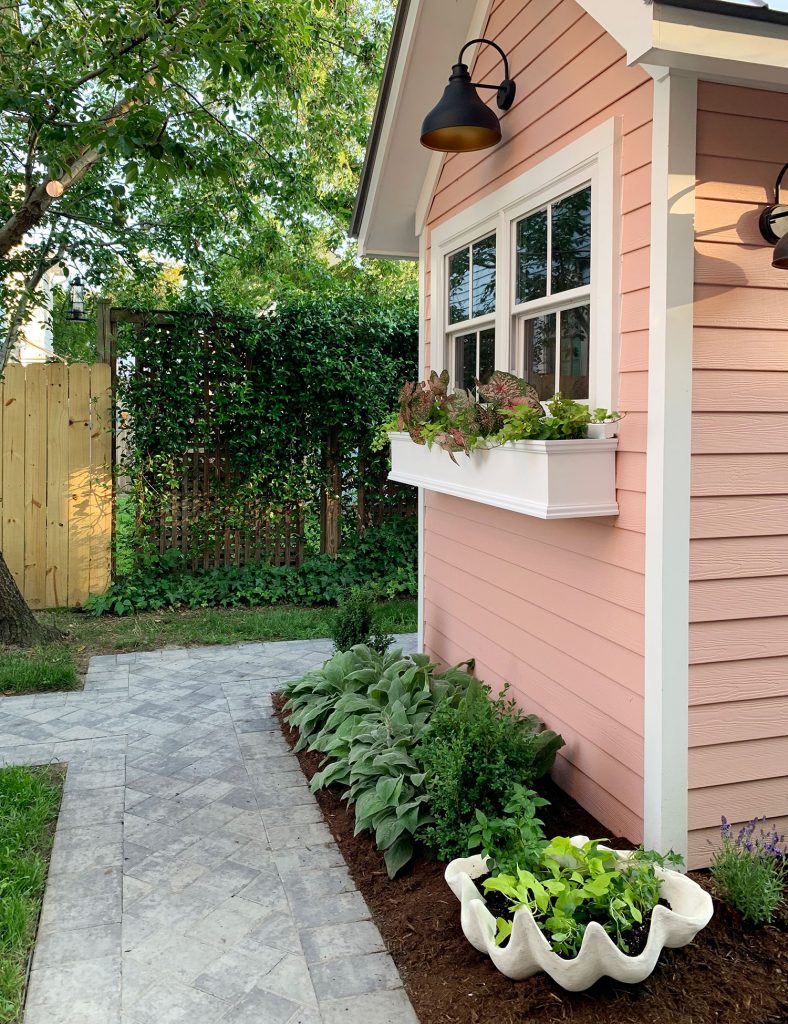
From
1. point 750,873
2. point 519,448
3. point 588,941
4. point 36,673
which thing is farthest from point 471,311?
point 36,673

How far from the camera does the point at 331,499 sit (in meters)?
8.00

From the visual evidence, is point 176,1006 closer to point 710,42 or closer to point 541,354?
point 541,354

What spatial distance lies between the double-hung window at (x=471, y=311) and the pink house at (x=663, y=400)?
57cm

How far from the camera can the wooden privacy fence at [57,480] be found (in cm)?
718

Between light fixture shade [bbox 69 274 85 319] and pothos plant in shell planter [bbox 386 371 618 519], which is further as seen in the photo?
light fixture shade [bbox 69 274 85 319]

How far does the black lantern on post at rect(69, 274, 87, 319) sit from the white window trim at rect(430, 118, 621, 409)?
5950 mm

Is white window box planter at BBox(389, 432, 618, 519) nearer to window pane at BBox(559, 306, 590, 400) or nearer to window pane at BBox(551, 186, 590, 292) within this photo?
window pane at BBox(559, 306, 590, 400)

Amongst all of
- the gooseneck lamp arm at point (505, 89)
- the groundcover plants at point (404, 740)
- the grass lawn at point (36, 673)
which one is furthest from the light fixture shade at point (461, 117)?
the grass lawn at point (36, 673)

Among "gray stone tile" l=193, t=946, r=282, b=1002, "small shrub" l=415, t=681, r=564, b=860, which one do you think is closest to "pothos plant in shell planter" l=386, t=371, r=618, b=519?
"small shrub" l=415, t=681, r=564, b=860

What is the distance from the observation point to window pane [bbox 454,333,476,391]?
4.71 m

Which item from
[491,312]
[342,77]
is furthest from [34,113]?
[342,77]

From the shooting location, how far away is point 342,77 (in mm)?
8859

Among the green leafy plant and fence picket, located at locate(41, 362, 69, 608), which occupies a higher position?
fence picket, located at locate(41, 362, 69, 608)

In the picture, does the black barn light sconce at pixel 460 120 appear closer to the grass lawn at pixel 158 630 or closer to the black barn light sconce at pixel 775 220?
the black barn light sconce at pixel 775 220
